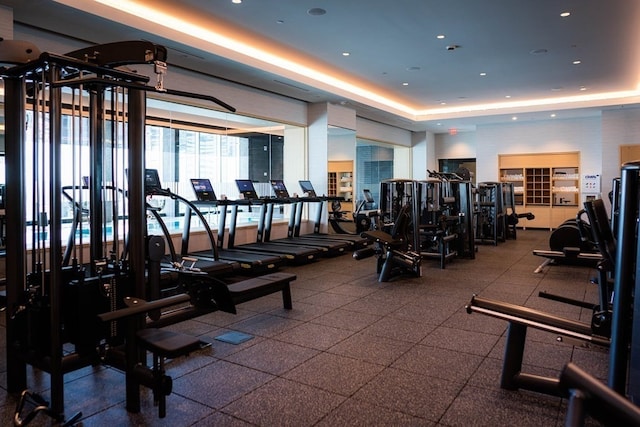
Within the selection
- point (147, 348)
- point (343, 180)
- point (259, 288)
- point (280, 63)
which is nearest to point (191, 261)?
point (259, 288)

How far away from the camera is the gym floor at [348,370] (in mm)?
2504

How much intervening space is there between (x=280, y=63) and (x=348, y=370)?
5.96 meters

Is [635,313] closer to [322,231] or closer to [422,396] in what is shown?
[422,396]

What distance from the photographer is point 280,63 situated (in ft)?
25.4

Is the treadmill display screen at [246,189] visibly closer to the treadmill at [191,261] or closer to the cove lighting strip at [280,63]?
the treadmill at [191,261]

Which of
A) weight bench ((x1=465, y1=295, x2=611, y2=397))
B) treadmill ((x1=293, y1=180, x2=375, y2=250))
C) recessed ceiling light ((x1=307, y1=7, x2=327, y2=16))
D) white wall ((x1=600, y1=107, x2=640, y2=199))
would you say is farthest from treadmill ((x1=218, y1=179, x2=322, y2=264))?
white wall ((x1=600, y1=107, x2=640, y2=199))

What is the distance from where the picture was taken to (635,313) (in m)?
1.88

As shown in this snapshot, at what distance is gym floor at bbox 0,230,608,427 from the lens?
2504mm

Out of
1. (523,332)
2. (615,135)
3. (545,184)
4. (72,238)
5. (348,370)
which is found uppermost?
(615,135)

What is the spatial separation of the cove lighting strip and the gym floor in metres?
3.50

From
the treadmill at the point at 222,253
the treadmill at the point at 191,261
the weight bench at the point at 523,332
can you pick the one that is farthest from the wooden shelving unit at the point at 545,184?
the weight bench at the point at 523,332

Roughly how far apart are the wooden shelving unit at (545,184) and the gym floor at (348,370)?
838 cm

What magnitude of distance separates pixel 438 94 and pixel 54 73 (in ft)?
30.8

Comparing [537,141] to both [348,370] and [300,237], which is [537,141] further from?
[348,370]
